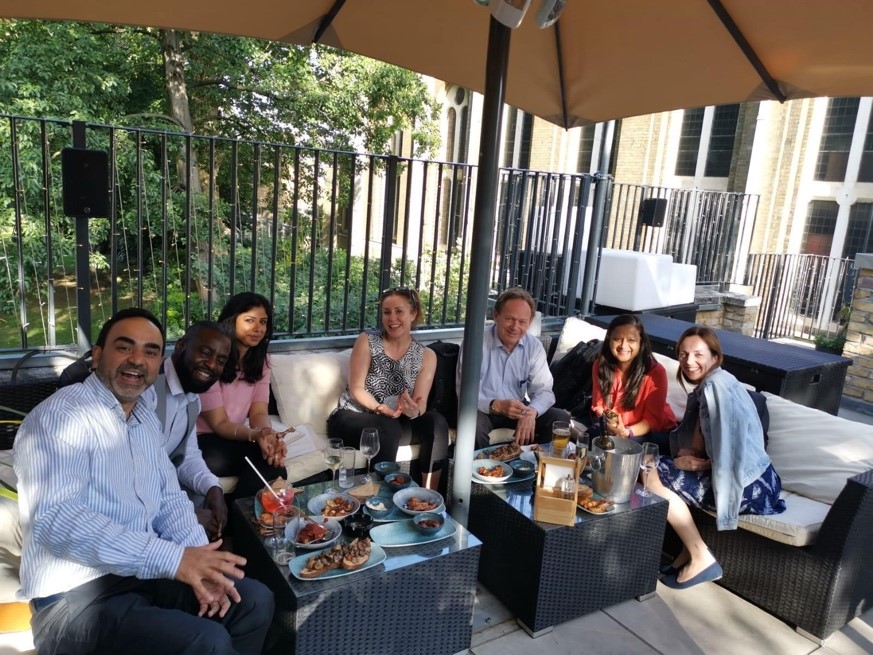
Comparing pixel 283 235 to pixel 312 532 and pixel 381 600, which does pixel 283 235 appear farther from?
pixel 381 600

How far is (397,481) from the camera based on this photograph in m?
2.68

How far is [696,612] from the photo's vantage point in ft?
9.39

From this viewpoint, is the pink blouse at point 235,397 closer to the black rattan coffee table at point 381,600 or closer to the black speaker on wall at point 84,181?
the black rattan coffee table at point 381,600

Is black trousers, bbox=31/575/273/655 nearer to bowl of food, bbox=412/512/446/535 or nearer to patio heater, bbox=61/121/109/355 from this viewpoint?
bowl of food, bbox=412/512/446/535

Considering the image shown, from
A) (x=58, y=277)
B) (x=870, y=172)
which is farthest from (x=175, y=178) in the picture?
(x=870, y=172)

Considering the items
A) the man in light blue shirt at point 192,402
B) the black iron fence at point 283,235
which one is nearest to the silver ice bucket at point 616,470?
the man in light blue shirt at point 192,402

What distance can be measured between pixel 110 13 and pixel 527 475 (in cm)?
268

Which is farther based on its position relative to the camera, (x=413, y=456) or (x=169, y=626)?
(x=413, y=456)

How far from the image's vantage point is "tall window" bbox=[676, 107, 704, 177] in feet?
53.3

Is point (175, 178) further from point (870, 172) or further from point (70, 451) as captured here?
point (870, 172)

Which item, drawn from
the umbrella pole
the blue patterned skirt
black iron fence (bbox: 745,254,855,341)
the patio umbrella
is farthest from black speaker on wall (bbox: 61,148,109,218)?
black iron fence (bbox: 745,254,855,341)

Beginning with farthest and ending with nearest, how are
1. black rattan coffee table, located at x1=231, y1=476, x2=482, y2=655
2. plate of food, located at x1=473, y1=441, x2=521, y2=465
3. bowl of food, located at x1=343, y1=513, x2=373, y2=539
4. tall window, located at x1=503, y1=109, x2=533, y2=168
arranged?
tall window, located at x1=503, y1=109, x2=533, y2=168 → plate of food, located at x1=473, y1=441, x2=521, y2=465 → bowl of food, located at x1=343, y1=513, x2=373, y2=539 → black rattan coffee table, located at x1=231, y1=476, x2=482, y2=655

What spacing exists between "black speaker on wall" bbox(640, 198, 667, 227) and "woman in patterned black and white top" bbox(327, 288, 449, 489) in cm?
468

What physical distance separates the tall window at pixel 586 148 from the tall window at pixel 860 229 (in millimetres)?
6993
